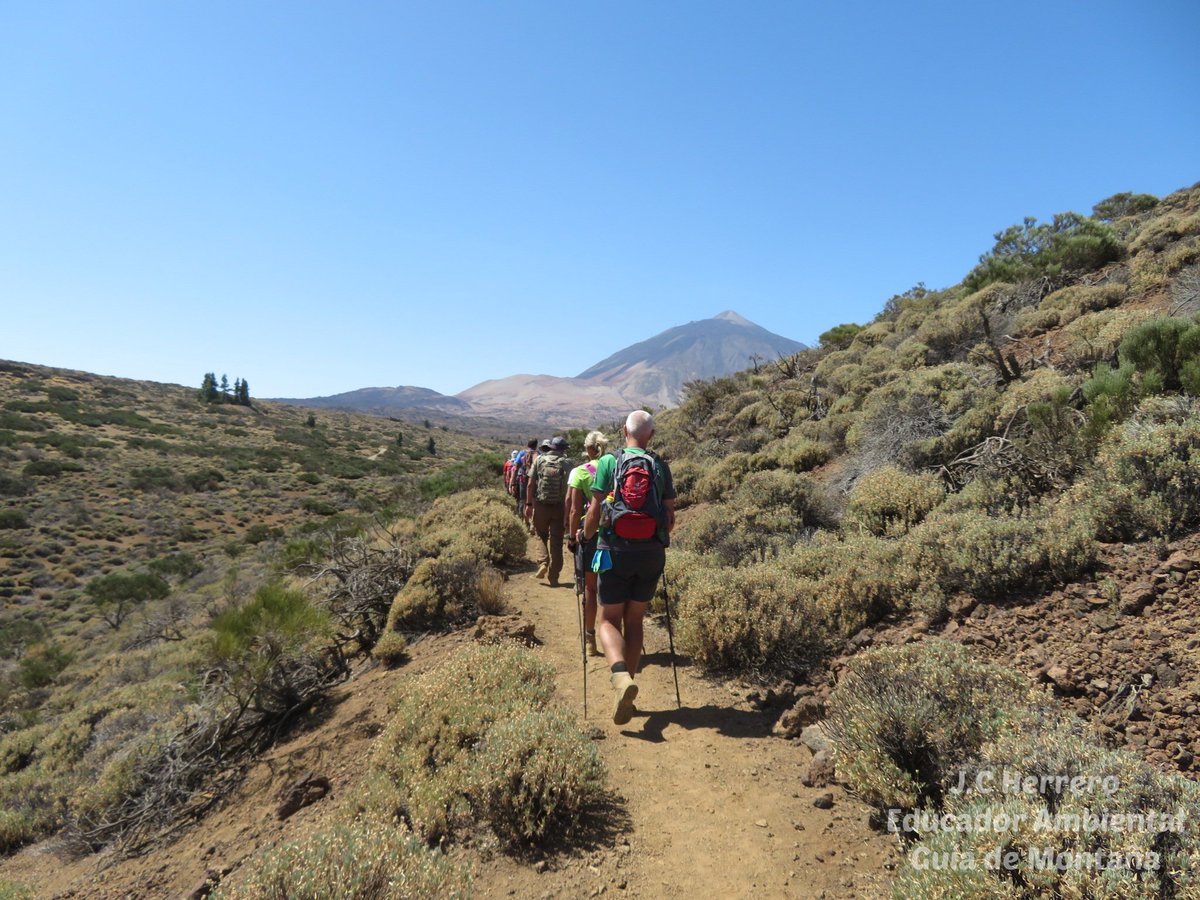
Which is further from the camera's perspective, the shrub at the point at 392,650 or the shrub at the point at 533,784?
the shrub at the point at 392,650

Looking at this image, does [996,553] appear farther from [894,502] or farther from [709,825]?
[709,825]

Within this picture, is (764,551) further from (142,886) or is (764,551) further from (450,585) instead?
(142,886)

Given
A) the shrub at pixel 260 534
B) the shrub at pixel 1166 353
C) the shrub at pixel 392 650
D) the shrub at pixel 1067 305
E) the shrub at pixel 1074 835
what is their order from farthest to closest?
the shrub at pixel 260 534 < the shrub at pixel 1067 305 < the shrub at pixel 392 650 < the shrub at pixel 1166 353 < the shrub at pixel 1074 835

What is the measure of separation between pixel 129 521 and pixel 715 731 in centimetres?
3456

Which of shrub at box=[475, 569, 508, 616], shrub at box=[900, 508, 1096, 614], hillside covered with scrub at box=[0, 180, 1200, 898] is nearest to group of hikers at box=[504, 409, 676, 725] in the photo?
hillside covered with scrub at box=[0, 180, 1200, 898]

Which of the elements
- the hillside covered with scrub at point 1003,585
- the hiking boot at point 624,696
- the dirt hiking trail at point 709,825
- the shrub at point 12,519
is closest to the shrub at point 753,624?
the hillside covered with scrub at point 1003,585

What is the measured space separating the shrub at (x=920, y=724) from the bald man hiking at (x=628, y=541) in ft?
4.80

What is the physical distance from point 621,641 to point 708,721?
2.89 feet

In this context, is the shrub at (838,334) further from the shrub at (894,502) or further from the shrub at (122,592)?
the shrub at (122,592)

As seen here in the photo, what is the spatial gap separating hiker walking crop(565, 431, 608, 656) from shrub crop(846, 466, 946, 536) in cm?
337

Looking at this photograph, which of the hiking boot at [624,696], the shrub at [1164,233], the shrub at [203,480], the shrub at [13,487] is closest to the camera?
the hiking boot at [624,696]

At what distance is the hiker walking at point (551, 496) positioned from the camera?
7.70 metres

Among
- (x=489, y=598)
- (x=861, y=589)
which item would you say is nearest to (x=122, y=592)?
(x=489, y=598)

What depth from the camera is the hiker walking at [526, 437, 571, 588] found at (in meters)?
7.70
